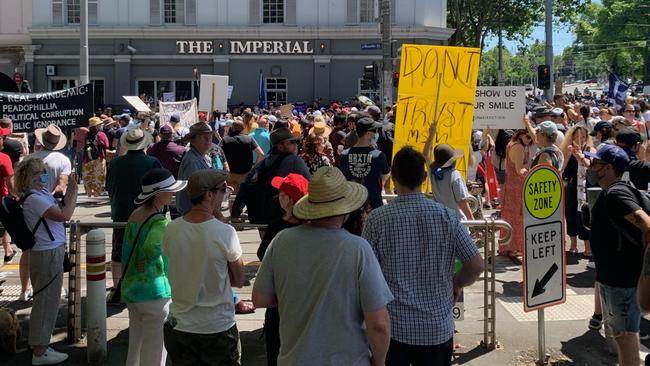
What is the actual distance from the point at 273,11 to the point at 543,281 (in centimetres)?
3321

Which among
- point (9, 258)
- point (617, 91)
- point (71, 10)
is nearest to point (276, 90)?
point (71, 10)

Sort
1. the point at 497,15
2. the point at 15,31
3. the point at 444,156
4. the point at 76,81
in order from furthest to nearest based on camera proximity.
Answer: the point at 497,15, the point at 15,31, the point at 76,81, the point at 444,156

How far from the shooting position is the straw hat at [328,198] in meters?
3.68

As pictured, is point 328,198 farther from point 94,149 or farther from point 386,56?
point 386,56

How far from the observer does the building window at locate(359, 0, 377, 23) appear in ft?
123

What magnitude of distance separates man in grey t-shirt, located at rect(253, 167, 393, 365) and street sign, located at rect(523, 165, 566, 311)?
2721mm

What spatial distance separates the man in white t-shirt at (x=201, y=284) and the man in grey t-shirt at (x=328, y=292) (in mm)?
821

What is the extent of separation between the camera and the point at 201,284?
4.45 meters

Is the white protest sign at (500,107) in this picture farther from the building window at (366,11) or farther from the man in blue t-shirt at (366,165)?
the building window at (366,11)

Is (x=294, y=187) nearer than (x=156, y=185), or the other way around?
(x=294, y=187)

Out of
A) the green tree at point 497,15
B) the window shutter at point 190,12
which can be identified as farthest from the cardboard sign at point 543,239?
the green tree at point 497,15

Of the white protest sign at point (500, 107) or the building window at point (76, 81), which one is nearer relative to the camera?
the white protest sign at point (500, 107)

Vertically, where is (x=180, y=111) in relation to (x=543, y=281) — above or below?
above

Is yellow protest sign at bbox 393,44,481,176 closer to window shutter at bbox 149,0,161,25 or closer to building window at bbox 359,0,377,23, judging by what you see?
building window at bbox 359,0,377,23
